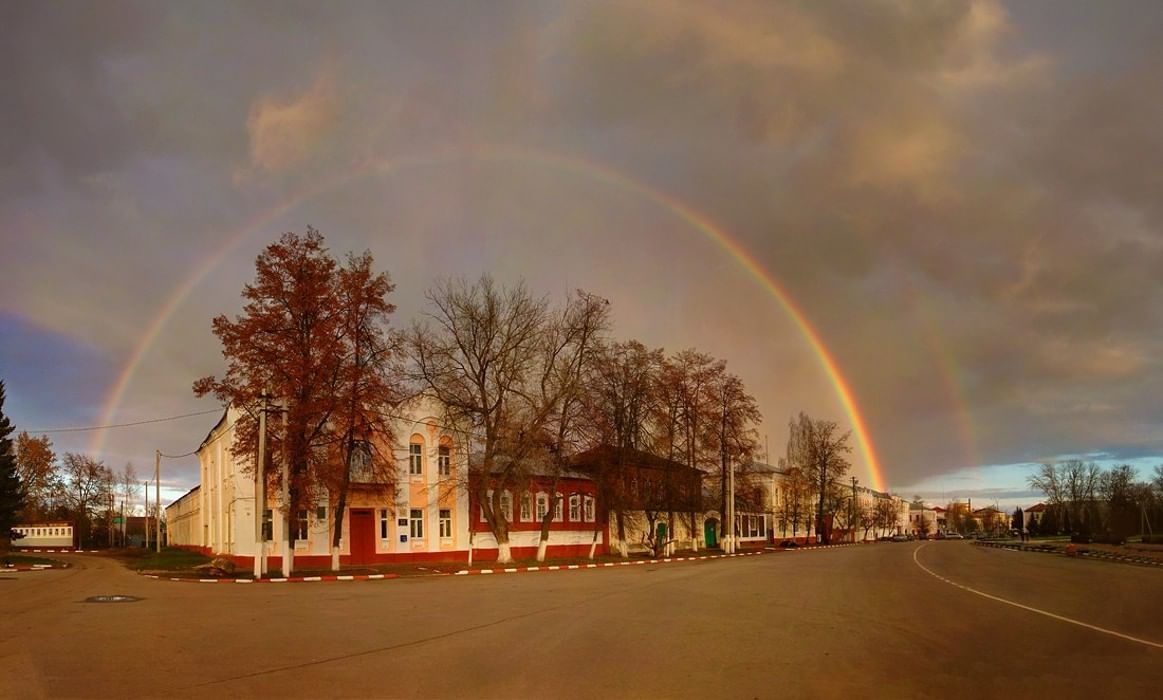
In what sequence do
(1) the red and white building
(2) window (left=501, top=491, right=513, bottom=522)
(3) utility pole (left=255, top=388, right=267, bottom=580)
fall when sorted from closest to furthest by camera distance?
(3) utility pole (left=255, top=388, right=267, bottom=580), (1) the red and white building, (2) window (left=501, top=491, right=513, bottom=522)

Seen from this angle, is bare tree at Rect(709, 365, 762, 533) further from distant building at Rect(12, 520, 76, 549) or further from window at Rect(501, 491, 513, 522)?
distant building at Rect(12, 520, 76, 549)

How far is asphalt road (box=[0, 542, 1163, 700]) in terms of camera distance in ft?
30.5

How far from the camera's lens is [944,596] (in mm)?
21234

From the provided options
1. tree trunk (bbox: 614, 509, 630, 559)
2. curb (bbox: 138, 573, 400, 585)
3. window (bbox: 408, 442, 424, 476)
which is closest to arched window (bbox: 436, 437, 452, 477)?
window (bbox: 408, 442, 424, 476)

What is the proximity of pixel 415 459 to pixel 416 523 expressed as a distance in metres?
3.55

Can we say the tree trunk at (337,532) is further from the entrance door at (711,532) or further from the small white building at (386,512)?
the entrance door at (711,532)

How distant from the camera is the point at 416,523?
46.5 m

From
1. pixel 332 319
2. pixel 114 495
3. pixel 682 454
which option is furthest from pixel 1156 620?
pixel 114 495

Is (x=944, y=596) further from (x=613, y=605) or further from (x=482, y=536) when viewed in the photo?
(x=482, y=536)

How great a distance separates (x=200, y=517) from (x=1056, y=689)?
230 feet

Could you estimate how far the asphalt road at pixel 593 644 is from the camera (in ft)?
30.5

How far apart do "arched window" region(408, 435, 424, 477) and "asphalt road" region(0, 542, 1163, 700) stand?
78.0 ft

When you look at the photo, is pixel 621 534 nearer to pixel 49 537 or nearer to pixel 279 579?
pixel 279 579

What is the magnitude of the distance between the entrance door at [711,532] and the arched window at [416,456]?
36.9 metres
